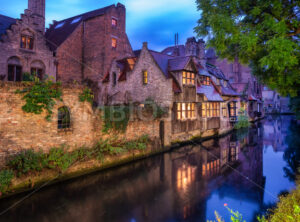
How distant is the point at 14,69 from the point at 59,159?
14.3 meters

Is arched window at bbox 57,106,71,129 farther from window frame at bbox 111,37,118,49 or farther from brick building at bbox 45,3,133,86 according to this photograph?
window frame at bbox 111,37,118,49

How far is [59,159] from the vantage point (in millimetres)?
10227

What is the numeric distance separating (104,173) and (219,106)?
57.4ft

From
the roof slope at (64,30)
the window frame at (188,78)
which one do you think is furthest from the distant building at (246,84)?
the roof slope at (64,30)

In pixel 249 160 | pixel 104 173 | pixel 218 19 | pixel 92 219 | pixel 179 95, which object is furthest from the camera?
pixel 179 95

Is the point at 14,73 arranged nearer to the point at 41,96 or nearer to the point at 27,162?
the point at 41,96

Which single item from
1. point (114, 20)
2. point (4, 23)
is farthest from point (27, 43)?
point (114, 20)

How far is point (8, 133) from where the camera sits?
29.9ft

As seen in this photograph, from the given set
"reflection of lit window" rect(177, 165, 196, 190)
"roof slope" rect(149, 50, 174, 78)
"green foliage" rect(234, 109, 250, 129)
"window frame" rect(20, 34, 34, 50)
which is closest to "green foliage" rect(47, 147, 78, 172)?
"reflection of lit window" rect(177, 165, 196, 190)

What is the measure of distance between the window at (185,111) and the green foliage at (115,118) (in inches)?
247

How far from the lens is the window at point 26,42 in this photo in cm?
1999

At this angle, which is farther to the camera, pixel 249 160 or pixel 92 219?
A: pixel 249 160

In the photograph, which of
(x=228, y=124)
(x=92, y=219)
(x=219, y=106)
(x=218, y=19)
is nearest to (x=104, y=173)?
(x=92, y=219)

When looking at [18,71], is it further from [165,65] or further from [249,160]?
[249,160]
